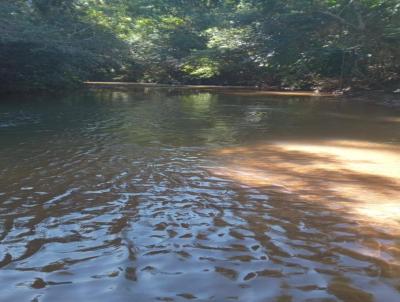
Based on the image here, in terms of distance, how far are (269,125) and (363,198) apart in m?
7.72

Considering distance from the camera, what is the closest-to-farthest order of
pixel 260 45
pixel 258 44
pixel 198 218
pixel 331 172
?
pixel 198 218
pixel 331 172
pixel 260 45
pixel 258 44

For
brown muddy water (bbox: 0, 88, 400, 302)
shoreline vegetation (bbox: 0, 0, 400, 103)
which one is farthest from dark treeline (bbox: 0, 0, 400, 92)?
brown muddy water (bbox: 0, 88, 400, 302)

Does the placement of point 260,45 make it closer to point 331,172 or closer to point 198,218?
point 331,172

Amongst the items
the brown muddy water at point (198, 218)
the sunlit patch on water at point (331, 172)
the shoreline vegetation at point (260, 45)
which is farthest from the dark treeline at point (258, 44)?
the sunlit patch on water at point (331, 172)

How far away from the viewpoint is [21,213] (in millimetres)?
5652

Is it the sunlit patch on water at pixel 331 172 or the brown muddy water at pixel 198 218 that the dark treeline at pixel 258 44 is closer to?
the brown muddy water at pixel 198 218

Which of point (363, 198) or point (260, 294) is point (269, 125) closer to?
point (363, 198)

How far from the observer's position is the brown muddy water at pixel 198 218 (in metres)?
3.90

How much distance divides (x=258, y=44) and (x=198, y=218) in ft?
81.1

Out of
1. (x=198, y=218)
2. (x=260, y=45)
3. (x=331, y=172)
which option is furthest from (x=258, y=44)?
(x=198, y=218)

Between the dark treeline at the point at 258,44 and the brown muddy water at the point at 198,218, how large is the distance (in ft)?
40.2

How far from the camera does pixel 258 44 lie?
95.2 ft

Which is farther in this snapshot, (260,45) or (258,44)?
(258,44)

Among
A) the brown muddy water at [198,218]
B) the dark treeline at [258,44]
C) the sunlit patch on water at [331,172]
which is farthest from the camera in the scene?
the dark treeline at [258,44]
